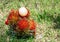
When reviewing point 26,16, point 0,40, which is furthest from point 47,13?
point 0,40

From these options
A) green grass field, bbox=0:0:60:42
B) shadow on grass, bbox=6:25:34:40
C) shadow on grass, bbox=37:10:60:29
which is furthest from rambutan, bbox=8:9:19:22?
shadow on grass, bbox=37:10:60:29

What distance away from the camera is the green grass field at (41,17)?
3.25 meters

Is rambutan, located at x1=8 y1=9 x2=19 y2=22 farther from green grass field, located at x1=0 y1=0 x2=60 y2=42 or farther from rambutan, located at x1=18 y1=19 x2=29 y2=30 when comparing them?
green grass field, located at x1=0 y1=0 x2=60 y2=42

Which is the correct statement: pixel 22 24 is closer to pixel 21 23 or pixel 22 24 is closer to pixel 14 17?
pixel 21 23

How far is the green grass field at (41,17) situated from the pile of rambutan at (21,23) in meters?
0.10

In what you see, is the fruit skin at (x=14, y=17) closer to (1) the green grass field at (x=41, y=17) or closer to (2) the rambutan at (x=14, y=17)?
(2) the rambutan at (x=14, y=17)

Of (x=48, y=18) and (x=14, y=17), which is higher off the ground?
(x=14, y=17)

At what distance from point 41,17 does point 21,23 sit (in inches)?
24.3

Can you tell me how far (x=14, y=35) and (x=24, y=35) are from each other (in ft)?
0.42

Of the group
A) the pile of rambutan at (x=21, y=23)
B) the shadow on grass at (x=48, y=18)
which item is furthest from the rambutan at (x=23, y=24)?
the shadow on grass at (x=48, y=18)

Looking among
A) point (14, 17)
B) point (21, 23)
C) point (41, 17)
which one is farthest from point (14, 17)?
point (41, 17)

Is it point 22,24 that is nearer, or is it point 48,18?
point 22,24

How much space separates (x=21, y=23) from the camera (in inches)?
121

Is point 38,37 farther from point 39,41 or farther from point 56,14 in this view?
point 56,14
